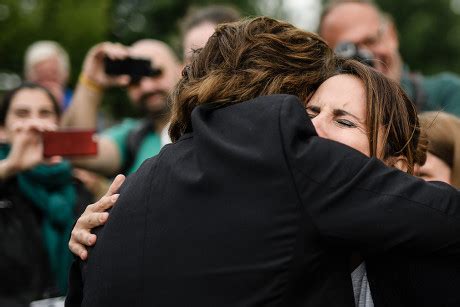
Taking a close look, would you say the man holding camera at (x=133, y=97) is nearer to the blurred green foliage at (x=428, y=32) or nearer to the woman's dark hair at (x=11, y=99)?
the woman's dark hair at (x=11, y=99)

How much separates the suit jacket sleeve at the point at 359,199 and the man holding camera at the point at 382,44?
2.31 m

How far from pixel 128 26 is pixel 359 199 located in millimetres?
22969

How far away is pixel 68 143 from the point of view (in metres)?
3.78

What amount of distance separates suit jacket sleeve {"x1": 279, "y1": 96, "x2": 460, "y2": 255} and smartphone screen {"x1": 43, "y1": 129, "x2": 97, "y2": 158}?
2.03m

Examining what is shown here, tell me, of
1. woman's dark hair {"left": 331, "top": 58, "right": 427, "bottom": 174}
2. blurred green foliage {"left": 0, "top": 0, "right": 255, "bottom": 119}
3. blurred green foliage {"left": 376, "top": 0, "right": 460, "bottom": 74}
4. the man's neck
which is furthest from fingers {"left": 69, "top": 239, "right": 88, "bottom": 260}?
blurred green foliage {"left": 376, "top": 0, "right": 460, "bottom": 74}

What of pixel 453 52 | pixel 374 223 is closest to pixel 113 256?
pixel 374 223

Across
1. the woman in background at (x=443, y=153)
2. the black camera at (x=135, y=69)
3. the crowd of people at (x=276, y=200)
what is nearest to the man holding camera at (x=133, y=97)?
the black camera at (x=135, y=69)

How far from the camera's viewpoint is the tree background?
15.0 m

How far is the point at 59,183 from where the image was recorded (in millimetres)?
4379

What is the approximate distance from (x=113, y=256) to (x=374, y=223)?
71 centimetres

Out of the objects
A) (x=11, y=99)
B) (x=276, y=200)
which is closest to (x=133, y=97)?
(x=11, y=99)

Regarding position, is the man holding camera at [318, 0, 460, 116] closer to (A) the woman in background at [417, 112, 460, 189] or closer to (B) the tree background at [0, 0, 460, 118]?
(A) the woman in background at [417, 112, 460, 189]

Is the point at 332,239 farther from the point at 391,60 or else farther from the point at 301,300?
the point at 391,60

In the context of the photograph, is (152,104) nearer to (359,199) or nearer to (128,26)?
(359,199)
